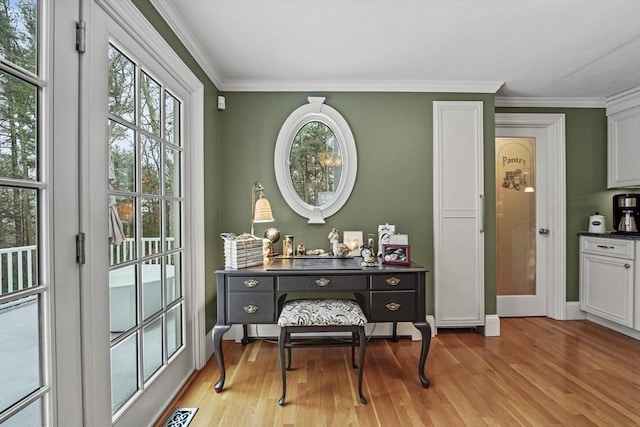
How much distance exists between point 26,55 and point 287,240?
213cm

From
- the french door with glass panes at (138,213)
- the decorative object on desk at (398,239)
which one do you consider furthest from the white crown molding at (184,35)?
the decorative object on desk at (398,239)

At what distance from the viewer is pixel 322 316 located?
2182 millimetres

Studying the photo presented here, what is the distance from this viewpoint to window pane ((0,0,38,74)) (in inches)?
40.6

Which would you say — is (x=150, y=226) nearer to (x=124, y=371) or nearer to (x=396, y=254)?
(x=124, y=371)

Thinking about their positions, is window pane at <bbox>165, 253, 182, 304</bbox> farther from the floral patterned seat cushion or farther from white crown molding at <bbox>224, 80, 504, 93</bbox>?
white crown molding at <bbox>224, 80, 504, 93</bbox>

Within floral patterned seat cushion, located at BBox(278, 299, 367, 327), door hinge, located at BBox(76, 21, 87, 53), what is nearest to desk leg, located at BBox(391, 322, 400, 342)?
floral patterned seat cushion, located at BBox(278, 299, 367, 327)

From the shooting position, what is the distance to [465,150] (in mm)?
3188

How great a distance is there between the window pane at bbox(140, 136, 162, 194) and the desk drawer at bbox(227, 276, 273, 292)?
0.76 m

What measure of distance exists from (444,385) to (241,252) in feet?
5.54

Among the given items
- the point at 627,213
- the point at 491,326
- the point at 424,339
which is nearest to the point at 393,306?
the point at 424,339

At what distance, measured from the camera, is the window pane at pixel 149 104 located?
6.13 ft

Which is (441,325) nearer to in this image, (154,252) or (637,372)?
(637,372)

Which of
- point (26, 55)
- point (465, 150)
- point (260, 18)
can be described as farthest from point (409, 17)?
point (26, 55)

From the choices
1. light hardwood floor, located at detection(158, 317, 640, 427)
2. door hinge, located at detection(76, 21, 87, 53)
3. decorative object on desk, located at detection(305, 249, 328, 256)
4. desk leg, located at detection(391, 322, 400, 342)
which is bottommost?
light hardwood floor, located at detection(158, 317, 640, 427)
